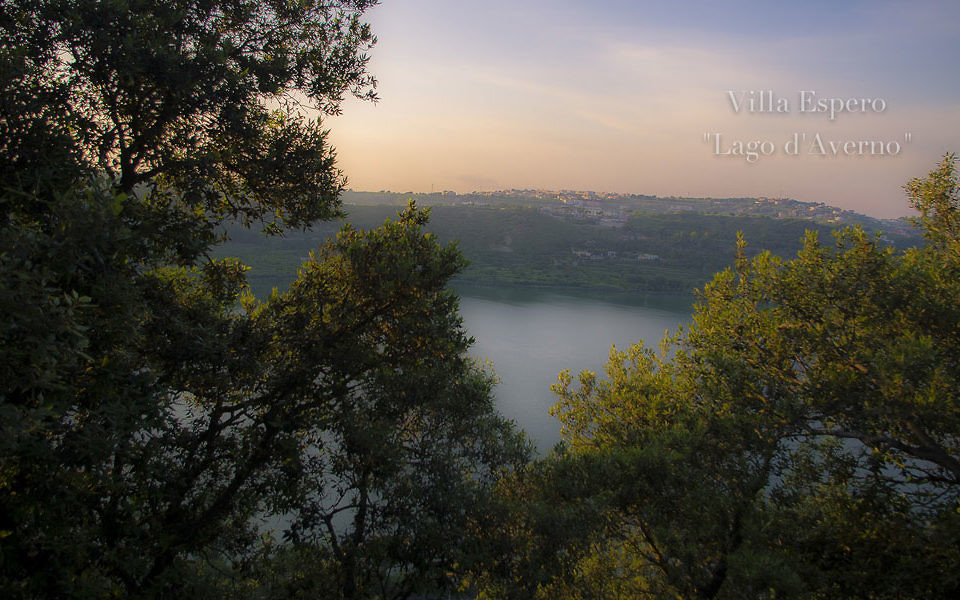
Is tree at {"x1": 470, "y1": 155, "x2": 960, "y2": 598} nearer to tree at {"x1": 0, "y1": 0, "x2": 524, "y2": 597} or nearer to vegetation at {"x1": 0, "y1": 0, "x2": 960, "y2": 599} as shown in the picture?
vegetation at {"x1": 0, "y1": 0, "x2": 960, "y2": 599}

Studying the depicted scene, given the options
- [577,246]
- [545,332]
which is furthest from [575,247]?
[545,332]

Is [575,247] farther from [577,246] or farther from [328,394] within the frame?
[328,394]

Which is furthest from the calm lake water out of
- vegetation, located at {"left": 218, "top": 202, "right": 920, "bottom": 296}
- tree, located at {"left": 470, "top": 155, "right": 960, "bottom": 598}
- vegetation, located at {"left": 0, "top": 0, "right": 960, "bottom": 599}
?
vegetation, located at {"left": 0, "top": 0, "right": 960, "bottom": 599}

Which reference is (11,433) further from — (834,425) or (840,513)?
(834,425)

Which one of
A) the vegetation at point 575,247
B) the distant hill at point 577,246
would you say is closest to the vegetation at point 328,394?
the distant hill at point 577,246

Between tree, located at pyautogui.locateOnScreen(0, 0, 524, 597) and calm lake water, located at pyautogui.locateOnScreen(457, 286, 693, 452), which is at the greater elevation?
tree, located at pyautogui.locateOnScreen(0, 0, 524, 597)
